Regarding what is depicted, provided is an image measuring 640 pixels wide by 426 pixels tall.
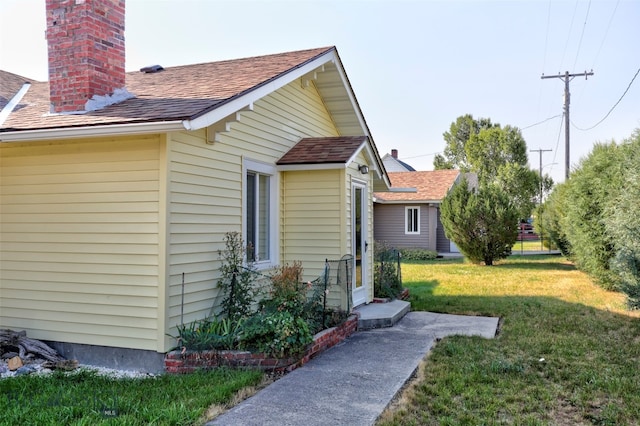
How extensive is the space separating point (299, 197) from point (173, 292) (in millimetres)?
3156

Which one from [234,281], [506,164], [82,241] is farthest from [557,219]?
[506,164]

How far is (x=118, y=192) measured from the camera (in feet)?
18.7

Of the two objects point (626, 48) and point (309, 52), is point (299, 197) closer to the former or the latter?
point (309, 52)

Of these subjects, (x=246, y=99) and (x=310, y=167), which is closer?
(x=246, y=99)

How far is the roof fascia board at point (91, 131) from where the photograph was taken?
509 centimetres

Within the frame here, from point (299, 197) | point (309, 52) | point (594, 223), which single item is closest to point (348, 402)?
point (299, 197)

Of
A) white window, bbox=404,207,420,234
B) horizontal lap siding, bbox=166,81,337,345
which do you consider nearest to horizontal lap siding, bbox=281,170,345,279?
horizontal lap siding, bbox=166,81,337,345

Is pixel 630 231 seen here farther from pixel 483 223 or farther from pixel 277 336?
pixel 483 223

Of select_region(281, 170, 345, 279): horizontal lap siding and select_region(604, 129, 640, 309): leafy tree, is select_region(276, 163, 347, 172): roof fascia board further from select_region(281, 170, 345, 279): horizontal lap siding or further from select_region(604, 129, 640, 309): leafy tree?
select_region(604, 129, 640, 309): leafy tree

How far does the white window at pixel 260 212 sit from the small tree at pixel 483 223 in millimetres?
11934

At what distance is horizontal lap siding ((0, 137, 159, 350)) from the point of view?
558 cm

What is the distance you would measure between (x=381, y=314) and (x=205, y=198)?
12.6ft

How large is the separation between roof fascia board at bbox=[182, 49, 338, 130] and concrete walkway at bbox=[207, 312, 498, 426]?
2846mm

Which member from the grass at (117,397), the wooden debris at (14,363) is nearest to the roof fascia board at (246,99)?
the grass at (117,397)
